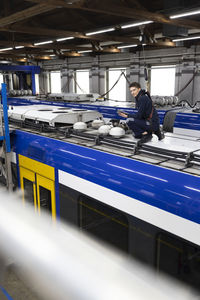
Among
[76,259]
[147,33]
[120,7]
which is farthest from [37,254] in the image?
[147,33]

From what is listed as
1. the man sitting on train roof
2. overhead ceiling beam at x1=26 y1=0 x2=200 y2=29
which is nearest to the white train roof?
the man sitting on train roof

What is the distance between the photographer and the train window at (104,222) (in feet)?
9.94

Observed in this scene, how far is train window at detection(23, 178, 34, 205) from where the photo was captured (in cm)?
464

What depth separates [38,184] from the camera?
14.5ft

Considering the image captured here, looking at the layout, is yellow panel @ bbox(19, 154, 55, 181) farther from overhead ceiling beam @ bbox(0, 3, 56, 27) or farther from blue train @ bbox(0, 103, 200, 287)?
overhead ceiling beam @ bbox(0, 3, 56, 27)

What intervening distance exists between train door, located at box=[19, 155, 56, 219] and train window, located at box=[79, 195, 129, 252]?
0.70 m

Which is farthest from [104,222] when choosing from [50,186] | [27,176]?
[27,176]

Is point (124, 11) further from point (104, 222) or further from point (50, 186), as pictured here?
point (104, 222)

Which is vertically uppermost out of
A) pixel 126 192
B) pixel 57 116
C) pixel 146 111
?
pixel 146 111

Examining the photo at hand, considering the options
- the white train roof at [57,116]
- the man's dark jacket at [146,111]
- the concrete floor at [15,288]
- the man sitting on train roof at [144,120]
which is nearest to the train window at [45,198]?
the white train roof at [57,116]

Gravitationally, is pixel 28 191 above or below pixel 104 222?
below

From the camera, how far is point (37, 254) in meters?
4.38

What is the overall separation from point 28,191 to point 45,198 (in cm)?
54

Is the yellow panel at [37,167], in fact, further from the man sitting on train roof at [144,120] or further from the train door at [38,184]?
the man sitting on train roof at [144,120]
